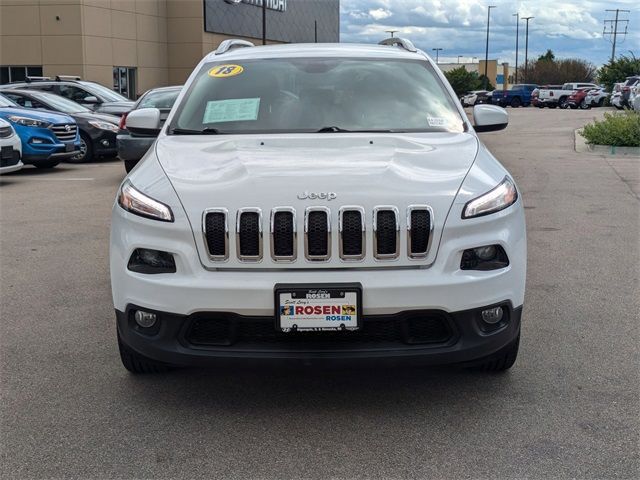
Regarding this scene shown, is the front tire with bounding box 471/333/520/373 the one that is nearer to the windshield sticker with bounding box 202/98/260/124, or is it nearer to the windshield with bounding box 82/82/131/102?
the windshield sticker with bounding box 202/98/260/124

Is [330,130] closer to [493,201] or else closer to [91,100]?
[493,201]

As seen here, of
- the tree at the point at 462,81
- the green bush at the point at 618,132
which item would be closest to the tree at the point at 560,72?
the tree at the point at 462,81

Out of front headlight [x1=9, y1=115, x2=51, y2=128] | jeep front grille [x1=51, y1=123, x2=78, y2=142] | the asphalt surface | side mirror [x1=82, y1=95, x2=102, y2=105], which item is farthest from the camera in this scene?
side mirror [x1=82, y1=95, x2=102, y2=105]

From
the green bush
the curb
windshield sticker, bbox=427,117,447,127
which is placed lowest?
the curb

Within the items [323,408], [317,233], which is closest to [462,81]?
[323,408]

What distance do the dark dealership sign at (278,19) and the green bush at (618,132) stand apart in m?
31.4

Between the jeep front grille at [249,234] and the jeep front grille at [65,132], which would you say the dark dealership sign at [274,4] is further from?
the jeep front grille at [249,234]

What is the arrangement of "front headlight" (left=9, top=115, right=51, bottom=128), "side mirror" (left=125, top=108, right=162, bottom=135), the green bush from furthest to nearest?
the green bush
"front headlight" (left=9, top=115, right=51, bottom=128)
"side mirror" (left=125, top=108, right=162, bottom=135)

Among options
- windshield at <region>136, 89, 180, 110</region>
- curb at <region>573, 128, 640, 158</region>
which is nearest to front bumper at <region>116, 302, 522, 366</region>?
windshield at <region>136, 89, 180, 110</region>

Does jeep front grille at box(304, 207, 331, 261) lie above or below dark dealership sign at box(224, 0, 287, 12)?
below

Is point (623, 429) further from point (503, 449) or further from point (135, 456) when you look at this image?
point (135, 456)

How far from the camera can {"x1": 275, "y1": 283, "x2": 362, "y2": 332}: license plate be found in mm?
3395

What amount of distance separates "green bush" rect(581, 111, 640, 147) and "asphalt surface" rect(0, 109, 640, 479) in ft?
39.3

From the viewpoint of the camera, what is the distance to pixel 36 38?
123 ft
